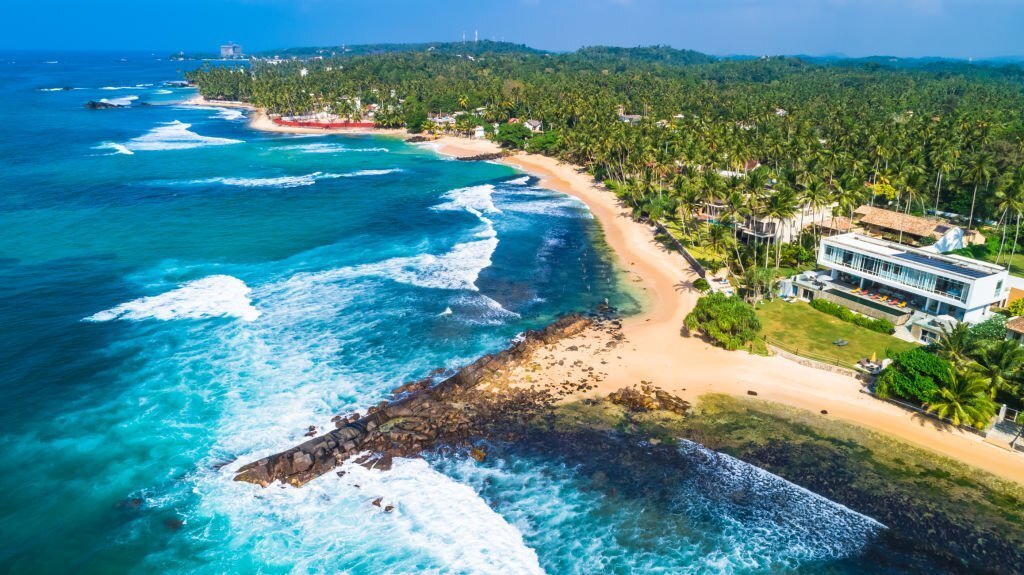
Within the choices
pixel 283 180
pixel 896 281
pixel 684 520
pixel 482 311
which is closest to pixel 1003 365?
pixel 896 281

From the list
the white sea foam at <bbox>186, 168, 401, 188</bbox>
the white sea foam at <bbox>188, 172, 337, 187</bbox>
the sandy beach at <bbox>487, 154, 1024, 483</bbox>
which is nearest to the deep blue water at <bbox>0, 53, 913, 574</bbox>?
the sandy beach at <bbox>487, 154, 1024, 483</bbox>

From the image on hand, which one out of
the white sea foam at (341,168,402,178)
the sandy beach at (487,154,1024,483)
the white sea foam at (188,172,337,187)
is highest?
the white sea foam at (341,168,402,178)

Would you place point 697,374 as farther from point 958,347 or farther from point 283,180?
point 283,180

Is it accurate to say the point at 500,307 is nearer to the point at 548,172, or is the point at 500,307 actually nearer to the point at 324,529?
the point at 324,529

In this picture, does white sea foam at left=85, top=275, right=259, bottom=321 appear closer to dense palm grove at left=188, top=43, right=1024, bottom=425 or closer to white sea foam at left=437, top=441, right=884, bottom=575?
white sea foam at left=437, top=441, right=884, bottom=575

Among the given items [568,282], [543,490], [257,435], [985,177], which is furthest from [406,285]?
[985,177]

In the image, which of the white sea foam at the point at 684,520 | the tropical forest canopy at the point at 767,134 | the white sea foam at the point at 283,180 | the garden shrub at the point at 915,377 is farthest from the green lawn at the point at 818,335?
the white sea foam at the point at 283,180
